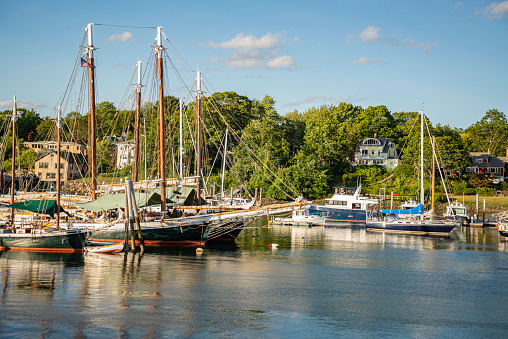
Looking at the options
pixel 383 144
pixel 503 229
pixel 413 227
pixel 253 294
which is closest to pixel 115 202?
pixel 253 294

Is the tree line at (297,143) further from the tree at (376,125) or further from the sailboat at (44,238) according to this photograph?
the sailboat at (44,238)

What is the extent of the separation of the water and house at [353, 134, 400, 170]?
3080 inches

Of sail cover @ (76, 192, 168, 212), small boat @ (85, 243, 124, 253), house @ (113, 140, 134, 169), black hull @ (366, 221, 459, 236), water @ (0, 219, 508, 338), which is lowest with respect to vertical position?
water @ (0, 219, 508, 338)

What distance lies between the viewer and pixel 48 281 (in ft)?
107

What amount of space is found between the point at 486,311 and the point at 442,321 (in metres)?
4.32

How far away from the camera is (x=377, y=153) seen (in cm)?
12756

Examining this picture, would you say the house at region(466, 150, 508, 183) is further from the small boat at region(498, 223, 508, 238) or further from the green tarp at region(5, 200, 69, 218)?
the green tarp at region(5, 200, 69, 218)

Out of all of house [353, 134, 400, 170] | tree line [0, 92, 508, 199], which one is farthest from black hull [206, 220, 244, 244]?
house [353, 134, 400, 170]

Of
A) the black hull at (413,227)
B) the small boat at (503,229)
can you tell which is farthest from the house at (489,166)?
the black hull at (413,227)

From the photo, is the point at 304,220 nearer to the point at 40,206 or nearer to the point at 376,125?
the point at 40,206

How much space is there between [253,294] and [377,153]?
103119mm

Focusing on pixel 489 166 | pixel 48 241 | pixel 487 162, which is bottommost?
pixel 48 241

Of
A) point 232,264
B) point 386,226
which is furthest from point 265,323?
point 386,226

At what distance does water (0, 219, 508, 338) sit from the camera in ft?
78.3
